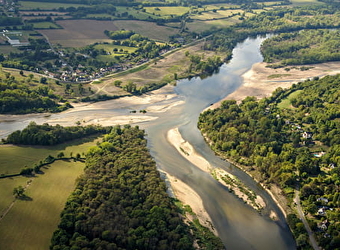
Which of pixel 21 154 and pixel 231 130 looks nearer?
pixel 21 154

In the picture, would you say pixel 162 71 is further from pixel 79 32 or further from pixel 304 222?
pixel 304 222

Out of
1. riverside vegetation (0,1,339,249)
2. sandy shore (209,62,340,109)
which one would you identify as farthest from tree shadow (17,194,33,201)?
sandy shore (209,62,340,109)

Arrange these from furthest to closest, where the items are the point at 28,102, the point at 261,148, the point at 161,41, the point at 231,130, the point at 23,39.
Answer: the point at 161,41, the point at 23,39, the point at 28,102, the point at 231,130, the point at 261,148

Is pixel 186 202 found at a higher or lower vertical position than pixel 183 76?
lower

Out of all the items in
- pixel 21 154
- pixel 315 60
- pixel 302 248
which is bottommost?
pixel 302 248

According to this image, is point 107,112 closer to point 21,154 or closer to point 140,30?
point 21,154

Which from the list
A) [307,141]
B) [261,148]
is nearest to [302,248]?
[261,148]

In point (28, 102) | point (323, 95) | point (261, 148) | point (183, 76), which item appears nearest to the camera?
point (261, 148)

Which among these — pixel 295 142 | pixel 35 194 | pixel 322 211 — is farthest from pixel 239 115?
pixel 35 194
